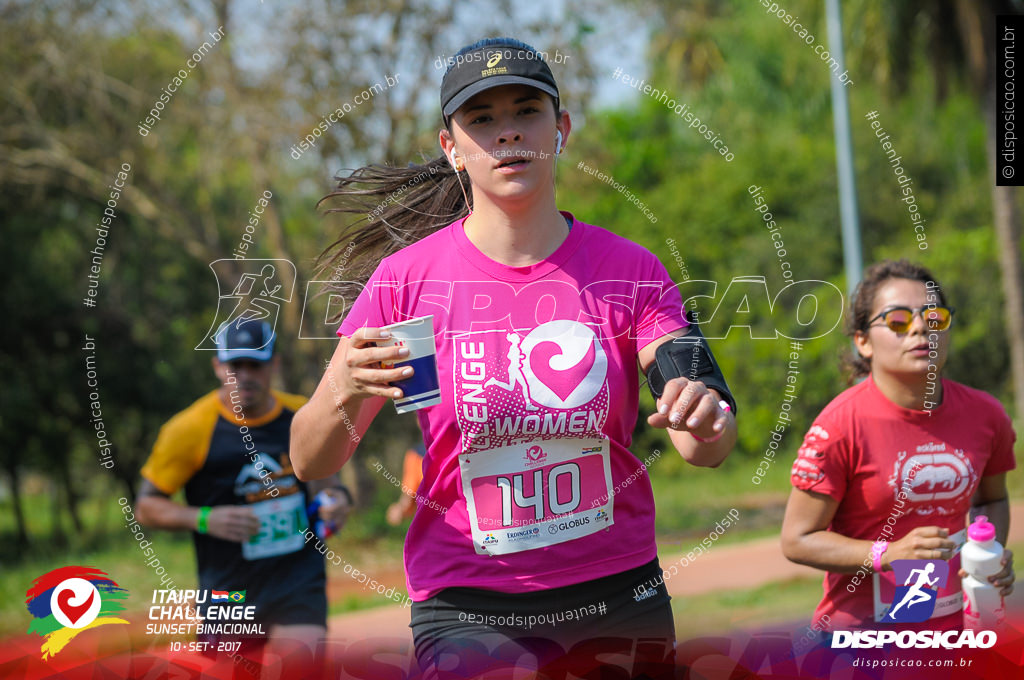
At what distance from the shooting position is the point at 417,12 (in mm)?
10578

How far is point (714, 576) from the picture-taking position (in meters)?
8.41

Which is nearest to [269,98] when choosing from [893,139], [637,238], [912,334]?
[637,238]

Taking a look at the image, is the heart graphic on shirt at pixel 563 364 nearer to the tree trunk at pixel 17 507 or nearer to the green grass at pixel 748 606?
the green grass at pixel 748 606

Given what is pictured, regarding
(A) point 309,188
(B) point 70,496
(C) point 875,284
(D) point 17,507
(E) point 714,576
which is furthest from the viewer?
(B) point 70,496

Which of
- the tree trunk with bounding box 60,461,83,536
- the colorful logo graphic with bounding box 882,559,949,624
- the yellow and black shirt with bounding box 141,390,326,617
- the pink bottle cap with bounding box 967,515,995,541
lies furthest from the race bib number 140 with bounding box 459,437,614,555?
the tree trunk with bounding box 60,461,83,536

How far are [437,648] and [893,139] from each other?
18.4 metres

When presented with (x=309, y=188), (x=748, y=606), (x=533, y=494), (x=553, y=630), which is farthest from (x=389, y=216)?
(x=309, y=188)

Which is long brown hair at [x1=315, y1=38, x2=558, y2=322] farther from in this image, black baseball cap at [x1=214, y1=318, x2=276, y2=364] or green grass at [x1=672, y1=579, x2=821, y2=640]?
green grass at [x1=672, y1=579, x2=821, y2=640]

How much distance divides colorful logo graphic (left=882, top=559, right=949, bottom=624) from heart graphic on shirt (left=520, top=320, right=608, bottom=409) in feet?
4.28

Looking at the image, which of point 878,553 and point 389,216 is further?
point 389,216

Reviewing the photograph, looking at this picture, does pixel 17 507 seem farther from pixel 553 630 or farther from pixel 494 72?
pixel 494 72

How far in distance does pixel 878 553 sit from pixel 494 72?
176 centimetres

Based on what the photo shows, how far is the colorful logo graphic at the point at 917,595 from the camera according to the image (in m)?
3.02

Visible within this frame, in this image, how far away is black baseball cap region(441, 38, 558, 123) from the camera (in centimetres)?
237
